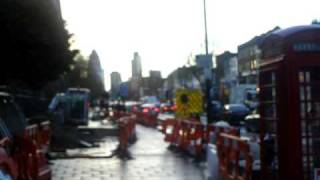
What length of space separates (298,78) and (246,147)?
7.82 ft

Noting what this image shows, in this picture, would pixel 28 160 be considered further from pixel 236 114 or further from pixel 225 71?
pixel 225 71

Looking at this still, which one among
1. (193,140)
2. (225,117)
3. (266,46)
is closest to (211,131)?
(193,140)

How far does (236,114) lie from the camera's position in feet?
162

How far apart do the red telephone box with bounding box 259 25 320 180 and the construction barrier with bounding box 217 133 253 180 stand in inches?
64.6

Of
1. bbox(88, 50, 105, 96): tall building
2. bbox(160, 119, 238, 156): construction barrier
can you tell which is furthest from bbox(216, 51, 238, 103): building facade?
bbox(160, 119, 238, 156): construction barrier

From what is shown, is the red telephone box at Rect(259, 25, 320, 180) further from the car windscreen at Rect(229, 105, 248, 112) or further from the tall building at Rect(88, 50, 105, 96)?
the tall building at Rect(88, 50, 105, 96)

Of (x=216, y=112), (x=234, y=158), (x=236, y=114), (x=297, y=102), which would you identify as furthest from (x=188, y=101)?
(x=236, y=114)

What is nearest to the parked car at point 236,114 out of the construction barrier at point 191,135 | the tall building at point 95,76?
the construction barrier at point 191,135

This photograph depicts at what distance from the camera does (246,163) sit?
1193 centimetres

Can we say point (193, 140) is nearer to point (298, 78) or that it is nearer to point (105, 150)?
point (105, 150)

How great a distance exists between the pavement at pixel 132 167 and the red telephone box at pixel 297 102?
20.3 ft

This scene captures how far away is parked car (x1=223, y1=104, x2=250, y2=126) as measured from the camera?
158ft

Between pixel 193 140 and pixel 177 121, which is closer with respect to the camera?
pixel 193 140

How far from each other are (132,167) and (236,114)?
30.9m
